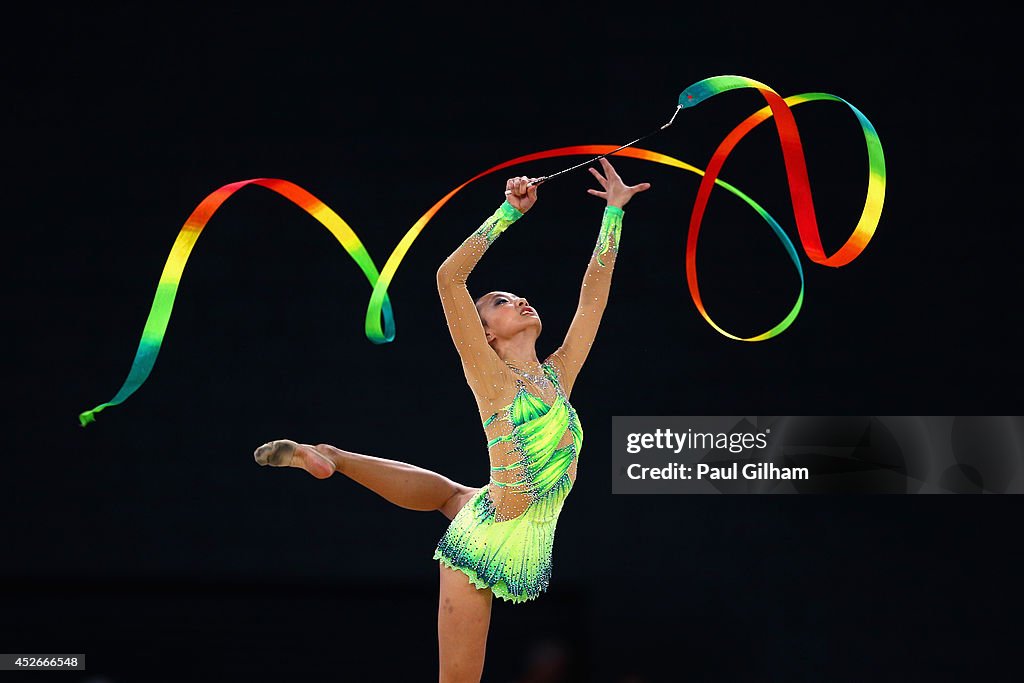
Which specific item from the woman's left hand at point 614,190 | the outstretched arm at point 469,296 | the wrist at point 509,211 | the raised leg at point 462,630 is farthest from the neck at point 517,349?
the raised leg at point 462,630

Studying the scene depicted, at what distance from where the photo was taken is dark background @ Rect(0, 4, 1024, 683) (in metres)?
4.32

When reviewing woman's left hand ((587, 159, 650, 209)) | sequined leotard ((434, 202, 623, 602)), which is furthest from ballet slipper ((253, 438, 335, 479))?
woman's left hand ((587, 159, 650, 209))

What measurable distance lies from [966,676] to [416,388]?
2257mm

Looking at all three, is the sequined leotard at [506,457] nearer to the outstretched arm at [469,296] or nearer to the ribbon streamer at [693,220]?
the outstretched arm at [469,296]

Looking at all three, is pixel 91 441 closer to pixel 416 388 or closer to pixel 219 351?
pixel 219 351

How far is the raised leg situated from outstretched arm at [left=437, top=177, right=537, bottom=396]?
49 centimetres

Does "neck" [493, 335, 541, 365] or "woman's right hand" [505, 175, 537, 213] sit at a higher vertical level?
"woman's right hand" [505, 175, 537, 213]

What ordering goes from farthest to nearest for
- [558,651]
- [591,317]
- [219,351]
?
[219,351] < [558,651] < [591,317]

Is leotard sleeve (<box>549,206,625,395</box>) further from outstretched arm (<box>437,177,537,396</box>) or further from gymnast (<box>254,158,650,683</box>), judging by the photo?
outstretched arm (<box>437,177,537,396</box>)

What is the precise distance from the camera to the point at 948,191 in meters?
4.49

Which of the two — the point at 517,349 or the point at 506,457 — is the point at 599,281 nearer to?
the point at 517,349

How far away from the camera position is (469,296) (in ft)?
9.43

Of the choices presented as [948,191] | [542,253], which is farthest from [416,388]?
[948,191]

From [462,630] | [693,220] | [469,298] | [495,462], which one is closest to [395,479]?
[495,462]
